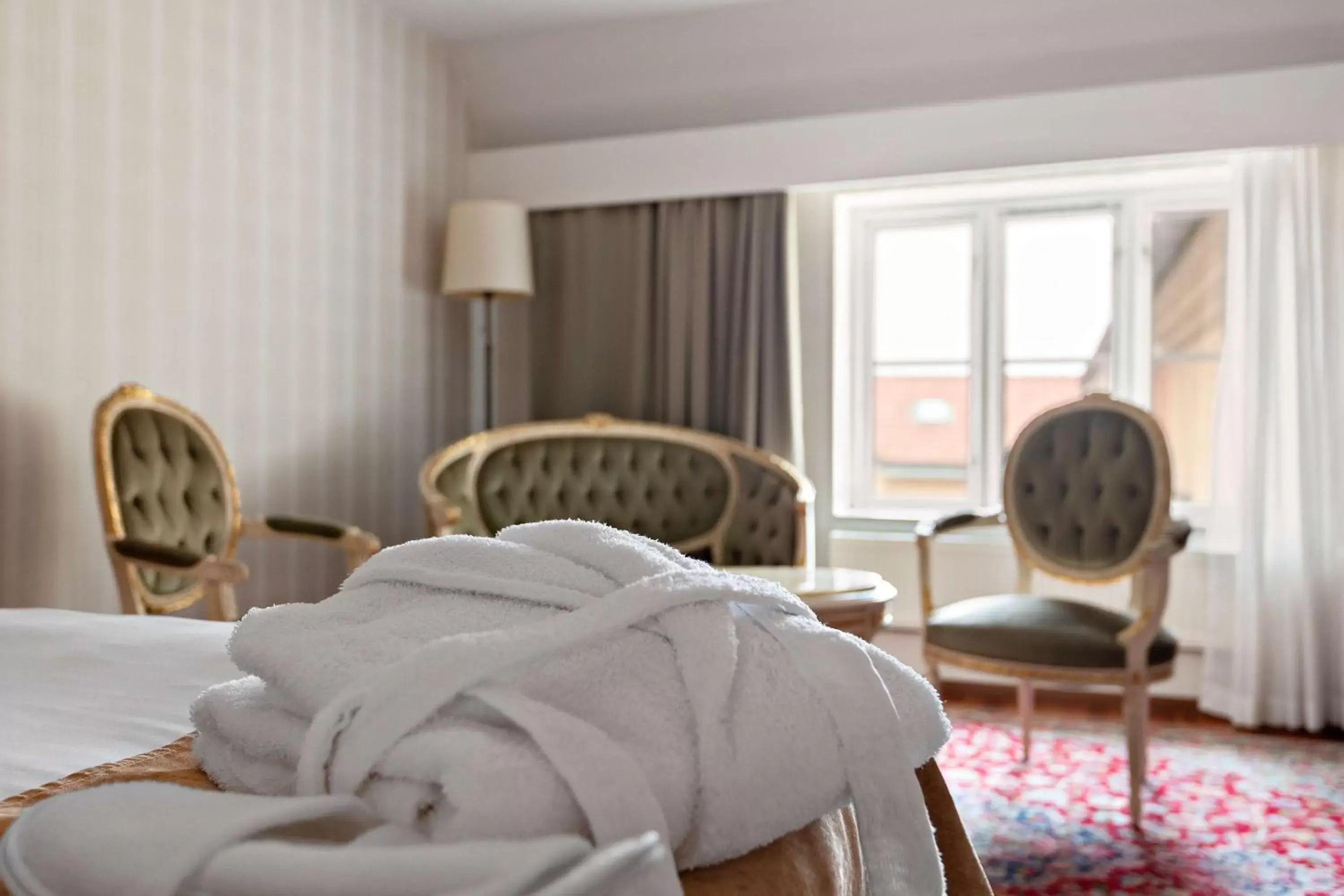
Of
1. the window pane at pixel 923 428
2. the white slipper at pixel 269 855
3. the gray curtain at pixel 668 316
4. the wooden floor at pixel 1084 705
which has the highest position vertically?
the gray curtain at pixel 668 316

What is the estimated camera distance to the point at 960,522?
3.58 m

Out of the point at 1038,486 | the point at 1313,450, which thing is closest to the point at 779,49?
the point at 1038,486

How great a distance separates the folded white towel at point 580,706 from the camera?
66 cm

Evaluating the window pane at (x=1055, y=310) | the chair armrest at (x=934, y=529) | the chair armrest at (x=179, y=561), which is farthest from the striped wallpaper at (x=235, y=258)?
the window pane at (x=1055, y=310)

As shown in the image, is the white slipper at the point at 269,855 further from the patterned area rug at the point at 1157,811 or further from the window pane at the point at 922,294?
the window pane at the point at 922,294

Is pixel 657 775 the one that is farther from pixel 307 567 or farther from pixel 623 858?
pixel 307 567

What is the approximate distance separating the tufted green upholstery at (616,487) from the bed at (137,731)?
2.57 metres

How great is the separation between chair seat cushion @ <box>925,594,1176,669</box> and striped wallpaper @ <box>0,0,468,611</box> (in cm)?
234

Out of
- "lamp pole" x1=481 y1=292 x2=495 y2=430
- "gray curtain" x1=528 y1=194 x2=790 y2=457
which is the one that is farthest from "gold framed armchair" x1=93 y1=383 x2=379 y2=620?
"gray curtain" x1=528 y1=194 x2=790 y2=457

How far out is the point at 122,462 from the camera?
286 cm

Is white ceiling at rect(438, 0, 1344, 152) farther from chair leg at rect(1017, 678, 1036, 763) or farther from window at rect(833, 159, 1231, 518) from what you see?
chair leg at rect(1017, 678, 1036, 763)

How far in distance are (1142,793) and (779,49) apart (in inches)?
120

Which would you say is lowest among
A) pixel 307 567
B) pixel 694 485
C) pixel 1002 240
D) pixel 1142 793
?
pixel 1142 793

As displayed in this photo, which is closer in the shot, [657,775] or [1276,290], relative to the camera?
[657,775]
